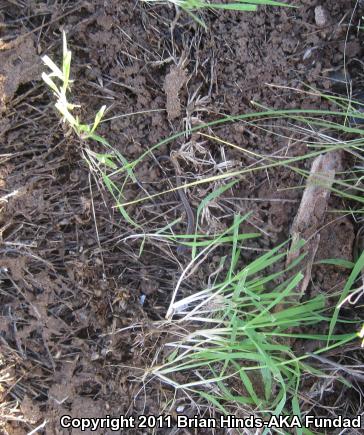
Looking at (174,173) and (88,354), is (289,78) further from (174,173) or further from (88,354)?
(88,354)

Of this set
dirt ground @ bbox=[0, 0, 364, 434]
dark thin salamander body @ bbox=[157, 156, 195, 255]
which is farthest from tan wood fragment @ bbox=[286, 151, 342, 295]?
dark thin salamander body @ bbox=[157, 156, 195, 255]

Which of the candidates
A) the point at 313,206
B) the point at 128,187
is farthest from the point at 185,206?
the point at 313,206

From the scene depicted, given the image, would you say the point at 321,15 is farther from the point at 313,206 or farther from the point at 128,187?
the point at 128,187

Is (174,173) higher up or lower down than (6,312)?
higher up

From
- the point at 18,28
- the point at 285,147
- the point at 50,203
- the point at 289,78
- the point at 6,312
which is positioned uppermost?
the point at 18,28

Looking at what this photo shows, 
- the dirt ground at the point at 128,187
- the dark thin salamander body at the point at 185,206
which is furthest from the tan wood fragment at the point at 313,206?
the dark thin salamander body at the point at 185,206

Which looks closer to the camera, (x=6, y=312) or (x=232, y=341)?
(x=232, y=341)

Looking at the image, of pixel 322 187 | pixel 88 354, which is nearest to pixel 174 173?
pixel 322 187

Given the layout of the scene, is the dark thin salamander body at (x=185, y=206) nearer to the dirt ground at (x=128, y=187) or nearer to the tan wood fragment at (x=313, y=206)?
the dirt ground at (x=128, y=187)
